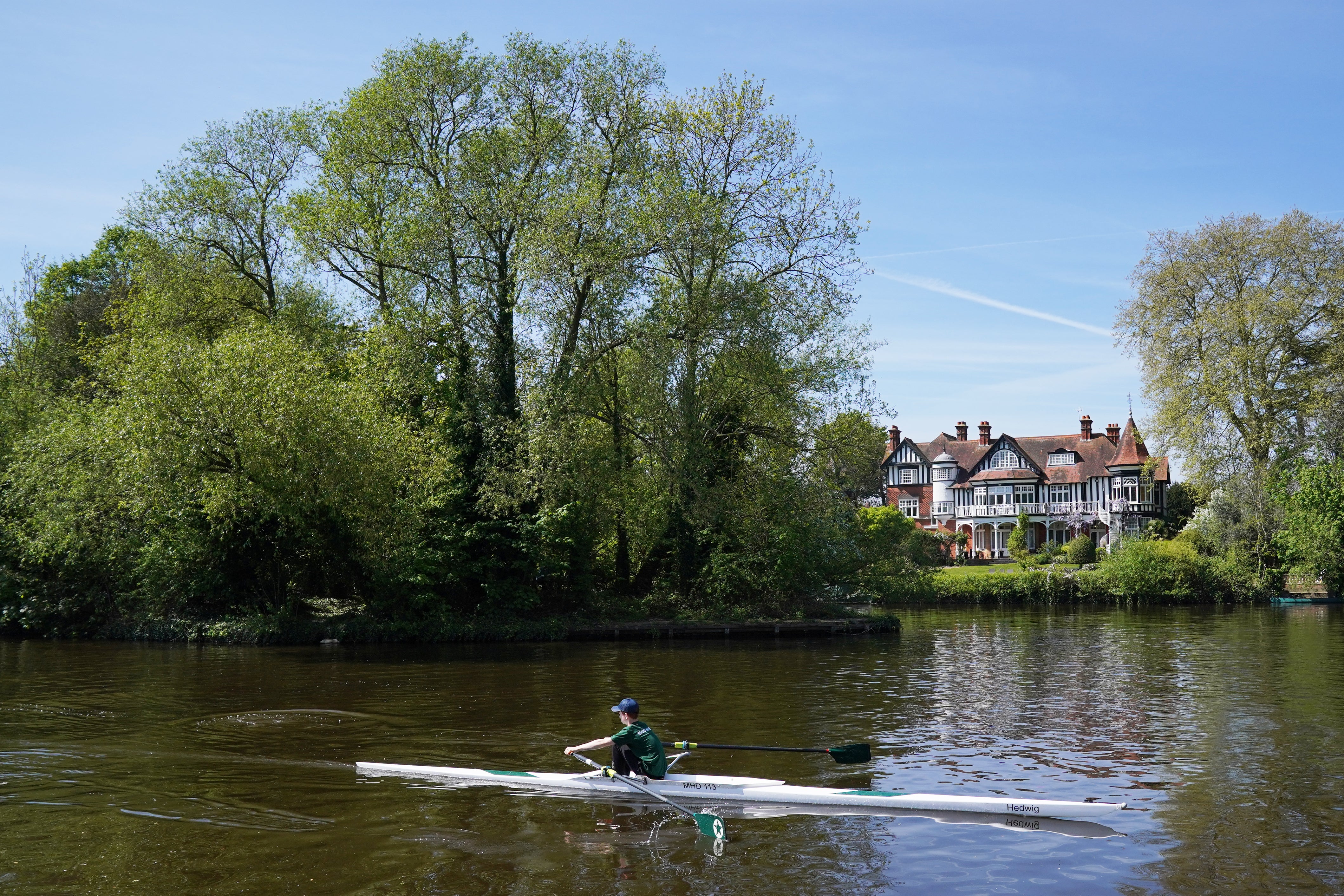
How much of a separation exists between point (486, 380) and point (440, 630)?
8.04m

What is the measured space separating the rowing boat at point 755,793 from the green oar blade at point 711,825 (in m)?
1.00

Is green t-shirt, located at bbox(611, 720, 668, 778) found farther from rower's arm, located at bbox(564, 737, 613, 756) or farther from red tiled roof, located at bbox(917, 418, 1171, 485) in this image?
red tiled roof, located at bbox(917, 418, 1171, 485)

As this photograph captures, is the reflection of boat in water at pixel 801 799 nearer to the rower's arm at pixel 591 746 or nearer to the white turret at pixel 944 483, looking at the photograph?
the rower's arm at pixel 591 746

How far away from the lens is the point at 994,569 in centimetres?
6631

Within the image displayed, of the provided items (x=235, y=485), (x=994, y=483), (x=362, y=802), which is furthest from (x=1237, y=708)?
(x=994, y=483)

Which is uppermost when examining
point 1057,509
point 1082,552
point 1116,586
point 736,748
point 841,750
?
point 1057,509

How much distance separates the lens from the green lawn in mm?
56938

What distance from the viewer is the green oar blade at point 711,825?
36.4ft

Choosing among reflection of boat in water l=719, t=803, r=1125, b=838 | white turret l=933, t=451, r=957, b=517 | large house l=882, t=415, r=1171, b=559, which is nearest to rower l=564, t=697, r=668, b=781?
reflection of boat in water l=719, t=803, r=1125, b=838

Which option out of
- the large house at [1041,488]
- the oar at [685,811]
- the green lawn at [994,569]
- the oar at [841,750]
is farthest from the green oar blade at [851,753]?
the large house at [1041,488]

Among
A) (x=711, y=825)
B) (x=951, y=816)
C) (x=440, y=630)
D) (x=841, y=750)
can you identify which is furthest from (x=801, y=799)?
(x=440, y=630)

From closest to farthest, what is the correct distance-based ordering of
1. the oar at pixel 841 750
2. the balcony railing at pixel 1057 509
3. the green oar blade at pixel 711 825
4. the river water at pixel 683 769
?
1. the river water at pixel 683 769
2. the green oar blade at pixel 711 825
3. the oar at pixel 841 750
4. the balcony railing at pixel 1057 509

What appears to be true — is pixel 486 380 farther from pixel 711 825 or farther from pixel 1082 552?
pixel 1082 552

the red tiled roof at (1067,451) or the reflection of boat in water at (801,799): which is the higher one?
the red tiled roof at (1067,451)
